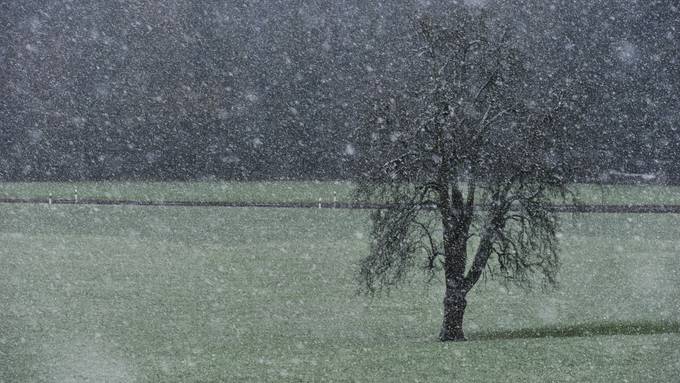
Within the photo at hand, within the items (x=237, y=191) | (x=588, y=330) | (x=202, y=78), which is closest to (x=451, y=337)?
(x=588, y=330)

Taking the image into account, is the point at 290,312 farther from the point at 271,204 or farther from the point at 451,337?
the point at 271,204

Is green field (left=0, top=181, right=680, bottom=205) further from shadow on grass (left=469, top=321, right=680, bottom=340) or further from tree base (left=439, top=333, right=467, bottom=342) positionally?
tree base (left=439, top=333, right=467, bottom=342)

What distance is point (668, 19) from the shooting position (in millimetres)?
51062

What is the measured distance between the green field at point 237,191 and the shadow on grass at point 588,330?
67.2 feet

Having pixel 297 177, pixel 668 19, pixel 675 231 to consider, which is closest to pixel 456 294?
pixel 675 231

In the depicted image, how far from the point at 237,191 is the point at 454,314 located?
2867 centimetres

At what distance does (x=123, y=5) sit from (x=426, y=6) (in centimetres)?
1935

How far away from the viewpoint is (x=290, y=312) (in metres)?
16.0

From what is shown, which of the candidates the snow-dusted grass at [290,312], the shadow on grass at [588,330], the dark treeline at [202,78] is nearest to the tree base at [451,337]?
the snow-dusted grass at [290,312]

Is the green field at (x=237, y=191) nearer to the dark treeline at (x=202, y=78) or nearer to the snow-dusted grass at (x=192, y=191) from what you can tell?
the snow-dusted grass at (x=192, y=191)

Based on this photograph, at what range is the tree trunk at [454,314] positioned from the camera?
45.7 ft

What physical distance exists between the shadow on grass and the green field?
20.5 m

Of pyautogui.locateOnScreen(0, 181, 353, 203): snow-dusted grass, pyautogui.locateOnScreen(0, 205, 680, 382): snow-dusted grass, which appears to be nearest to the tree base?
pyautogui.locateOnScreen(0, 205, 680, 382): snow-dusted grass

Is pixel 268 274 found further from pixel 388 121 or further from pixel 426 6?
pixel 426 6
